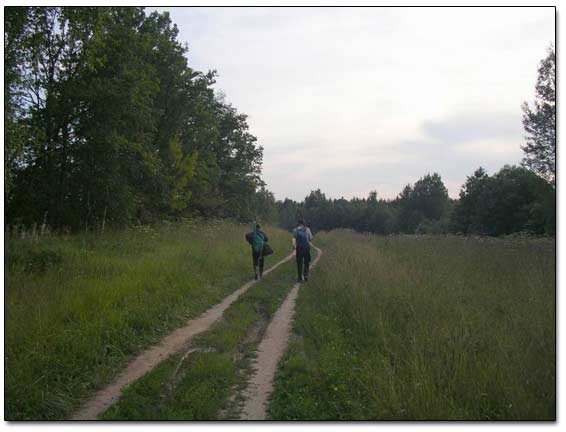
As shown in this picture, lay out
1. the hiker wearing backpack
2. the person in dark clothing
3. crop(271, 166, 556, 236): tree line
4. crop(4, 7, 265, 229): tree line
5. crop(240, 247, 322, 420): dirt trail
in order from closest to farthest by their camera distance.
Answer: crop(240, 247, 322, 420): dirt trail < crop(4, 7, 265, 229): tree line < the hiker wearing backpack < the person in dark clothing < crop(271, 166, 556, 236): tree line

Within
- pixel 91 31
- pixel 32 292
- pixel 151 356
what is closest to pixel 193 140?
pixel 91 31

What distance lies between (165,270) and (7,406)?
22.0 feet

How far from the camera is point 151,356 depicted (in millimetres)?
6539

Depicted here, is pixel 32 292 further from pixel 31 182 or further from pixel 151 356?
pixel 31 182

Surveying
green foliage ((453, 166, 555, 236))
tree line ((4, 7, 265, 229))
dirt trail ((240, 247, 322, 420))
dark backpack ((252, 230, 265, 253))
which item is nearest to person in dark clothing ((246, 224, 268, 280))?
dark backpack ((252, 230, 265, 253))

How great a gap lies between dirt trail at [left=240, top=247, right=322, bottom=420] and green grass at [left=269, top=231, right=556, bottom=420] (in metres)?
0.15

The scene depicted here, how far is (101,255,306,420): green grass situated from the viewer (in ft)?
15.5

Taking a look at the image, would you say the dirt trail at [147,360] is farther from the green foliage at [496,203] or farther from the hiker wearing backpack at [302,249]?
the green foliage at [496,203]

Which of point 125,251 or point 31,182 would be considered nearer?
point 125,251

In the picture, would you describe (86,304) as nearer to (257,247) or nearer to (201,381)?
(201,381)

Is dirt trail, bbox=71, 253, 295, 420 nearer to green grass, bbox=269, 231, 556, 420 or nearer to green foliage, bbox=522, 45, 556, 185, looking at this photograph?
green grass, bbox=269, 231, 556, 420

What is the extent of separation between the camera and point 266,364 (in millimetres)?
6176

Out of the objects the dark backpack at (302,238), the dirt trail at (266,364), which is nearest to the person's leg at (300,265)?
the dark backpack at (302,238)

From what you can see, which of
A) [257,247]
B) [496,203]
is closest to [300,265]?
[257,247]
